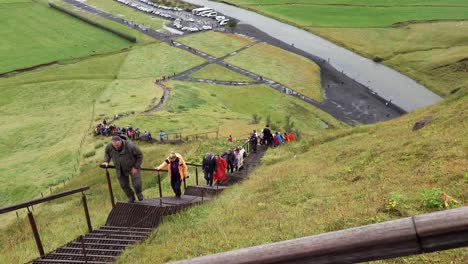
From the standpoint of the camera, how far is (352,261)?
2.74m

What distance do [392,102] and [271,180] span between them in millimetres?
46063

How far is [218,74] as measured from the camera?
215 ft

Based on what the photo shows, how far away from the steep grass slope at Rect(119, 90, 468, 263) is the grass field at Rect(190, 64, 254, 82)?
151ft

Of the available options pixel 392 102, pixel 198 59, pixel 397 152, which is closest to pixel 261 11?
pixel 198 59

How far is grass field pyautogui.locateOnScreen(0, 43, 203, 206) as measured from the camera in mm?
34625

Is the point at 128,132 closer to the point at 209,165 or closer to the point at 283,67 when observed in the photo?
the point at 209,165

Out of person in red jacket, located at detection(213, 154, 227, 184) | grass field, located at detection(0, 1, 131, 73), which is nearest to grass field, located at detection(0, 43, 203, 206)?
grass field, located at detection(0, 1, 131, 73)

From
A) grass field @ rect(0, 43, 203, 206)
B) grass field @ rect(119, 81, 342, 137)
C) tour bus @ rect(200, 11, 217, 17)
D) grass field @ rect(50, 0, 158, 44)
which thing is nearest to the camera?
grass field @ rect(0, 43, 203, 206)

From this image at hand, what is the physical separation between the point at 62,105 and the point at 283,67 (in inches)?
1350

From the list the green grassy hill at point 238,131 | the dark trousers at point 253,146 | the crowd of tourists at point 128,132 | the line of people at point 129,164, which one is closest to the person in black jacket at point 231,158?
the green grassy hill at point 238,131

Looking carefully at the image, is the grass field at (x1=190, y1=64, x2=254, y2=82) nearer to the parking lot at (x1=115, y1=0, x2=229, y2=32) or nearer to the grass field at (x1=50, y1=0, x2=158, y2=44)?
the grass field at (x1=50, y1=0, x2=158, y2=44)

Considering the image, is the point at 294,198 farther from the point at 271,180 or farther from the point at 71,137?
the point at 71,137

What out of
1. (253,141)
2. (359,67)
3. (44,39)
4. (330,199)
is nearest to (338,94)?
(359,67)

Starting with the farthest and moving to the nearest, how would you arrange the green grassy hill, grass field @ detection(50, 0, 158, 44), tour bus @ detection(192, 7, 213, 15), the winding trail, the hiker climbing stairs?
tour bus @ detection(192, 7, 213, 15), grass field @ detection(50, 0, 158, 44), the winding trail, the green grassy hill, the hiker climbing stairs
